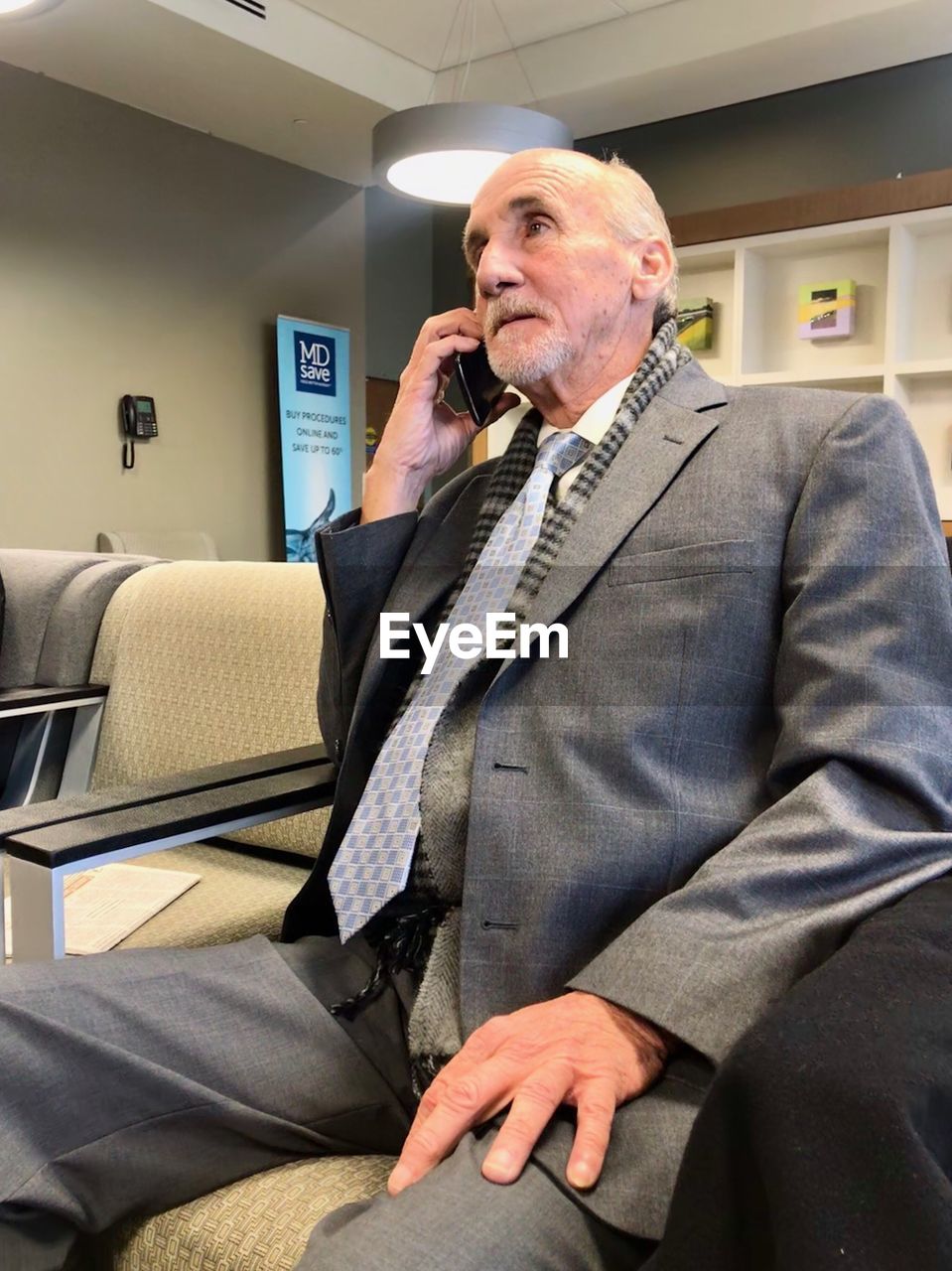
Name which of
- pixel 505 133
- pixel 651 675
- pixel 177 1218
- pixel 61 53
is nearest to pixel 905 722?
pixel 651 675

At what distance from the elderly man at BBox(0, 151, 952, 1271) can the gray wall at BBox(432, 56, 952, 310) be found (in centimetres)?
433

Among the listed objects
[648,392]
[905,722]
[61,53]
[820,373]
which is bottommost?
[905,722]

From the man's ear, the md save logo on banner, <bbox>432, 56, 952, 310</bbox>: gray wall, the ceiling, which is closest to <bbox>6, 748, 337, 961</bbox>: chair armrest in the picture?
the man's ear

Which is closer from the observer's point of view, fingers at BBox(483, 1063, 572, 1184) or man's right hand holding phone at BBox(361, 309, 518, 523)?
fingers at BBox(483, 1063, 572, 1184)

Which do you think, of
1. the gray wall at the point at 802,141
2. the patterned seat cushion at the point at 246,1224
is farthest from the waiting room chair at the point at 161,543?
the patterned seat cushion at the point at 246,1224

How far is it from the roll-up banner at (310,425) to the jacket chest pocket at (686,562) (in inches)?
210

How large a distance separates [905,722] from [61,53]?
17.5 ft

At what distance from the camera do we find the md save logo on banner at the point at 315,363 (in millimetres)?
6387

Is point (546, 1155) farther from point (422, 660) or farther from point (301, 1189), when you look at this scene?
point (422, 660)

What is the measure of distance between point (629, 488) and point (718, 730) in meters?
0.26

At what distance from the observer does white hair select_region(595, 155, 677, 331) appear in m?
1.34

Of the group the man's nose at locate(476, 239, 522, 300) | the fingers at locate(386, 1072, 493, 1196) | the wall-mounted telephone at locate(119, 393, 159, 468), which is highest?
the wall-mounted telephone at locate(119, 393, 159, 468)

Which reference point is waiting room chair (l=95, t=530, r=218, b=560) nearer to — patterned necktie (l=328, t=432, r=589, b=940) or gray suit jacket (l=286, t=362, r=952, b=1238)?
patterned necktie (l=328, t=432, r=589, b=940)

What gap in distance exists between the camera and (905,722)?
93cm
